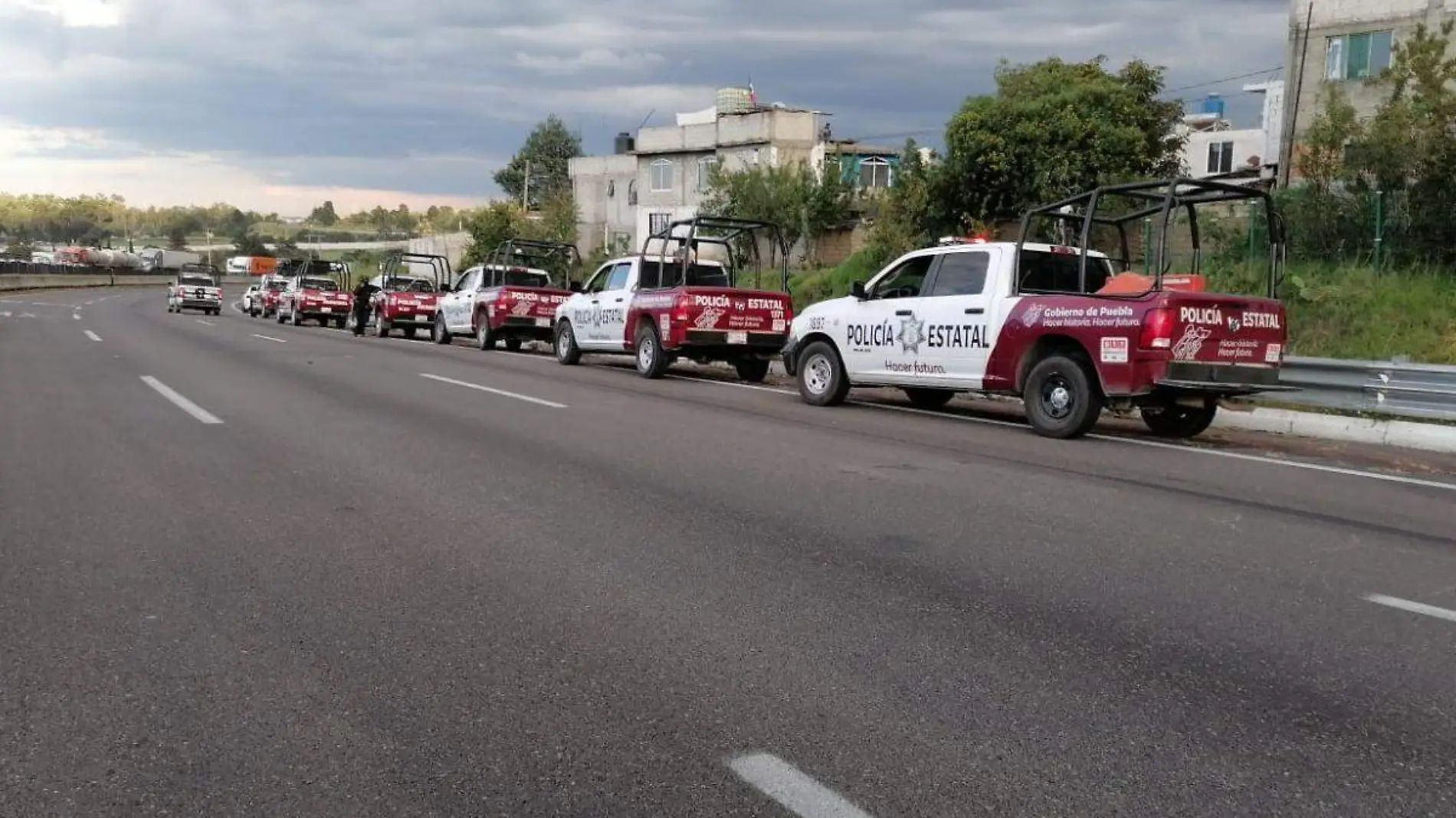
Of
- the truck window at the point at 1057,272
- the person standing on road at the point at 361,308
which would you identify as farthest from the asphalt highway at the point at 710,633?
the person standing on road at the point at 361,308

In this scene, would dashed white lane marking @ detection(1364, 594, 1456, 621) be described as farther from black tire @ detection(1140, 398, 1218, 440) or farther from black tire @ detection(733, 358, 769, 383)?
black tire @ detection(733, 358, 769, 383)

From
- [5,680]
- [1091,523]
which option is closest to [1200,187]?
[1091,523]

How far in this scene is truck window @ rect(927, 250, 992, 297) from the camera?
12.6 m

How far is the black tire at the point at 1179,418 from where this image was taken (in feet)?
38.7

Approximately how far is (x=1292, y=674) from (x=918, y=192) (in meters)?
29.8

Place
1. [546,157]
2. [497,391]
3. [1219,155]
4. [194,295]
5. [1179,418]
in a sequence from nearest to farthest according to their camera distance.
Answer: [1179,418] → [497,391] → [194,295] → [1219,155] → [546,157]

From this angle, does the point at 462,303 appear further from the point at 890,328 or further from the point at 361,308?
the point at 890,328

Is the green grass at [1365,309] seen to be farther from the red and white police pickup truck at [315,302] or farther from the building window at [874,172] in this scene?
the building window at [874,172]

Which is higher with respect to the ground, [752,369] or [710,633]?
[710,633]

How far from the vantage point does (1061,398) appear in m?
11.6

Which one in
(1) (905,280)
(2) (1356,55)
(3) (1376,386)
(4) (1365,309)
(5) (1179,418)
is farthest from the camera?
(2) (1356,55)

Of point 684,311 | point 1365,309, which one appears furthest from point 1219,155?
point 684,311

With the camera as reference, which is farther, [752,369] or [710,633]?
Answer: [752,369]

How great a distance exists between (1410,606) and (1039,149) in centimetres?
2838
